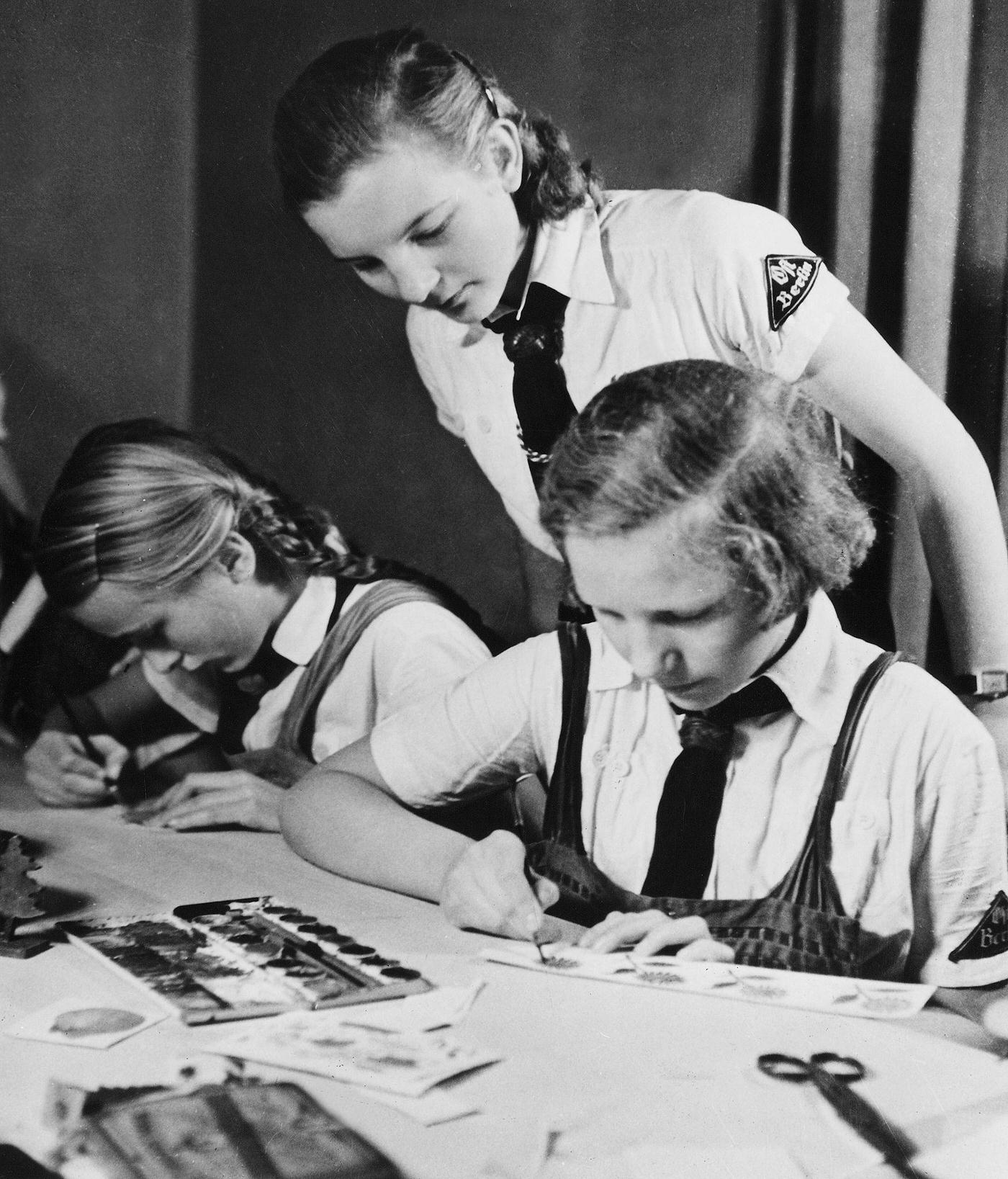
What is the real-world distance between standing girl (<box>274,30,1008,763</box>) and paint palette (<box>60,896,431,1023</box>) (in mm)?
537

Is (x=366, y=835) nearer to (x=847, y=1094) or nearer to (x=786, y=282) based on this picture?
(x=847, y=1094)

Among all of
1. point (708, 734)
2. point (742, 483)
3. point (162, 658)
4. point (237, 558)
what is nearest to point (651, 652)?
point (708, 734)

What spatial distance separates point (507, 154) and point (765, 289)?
0.41m

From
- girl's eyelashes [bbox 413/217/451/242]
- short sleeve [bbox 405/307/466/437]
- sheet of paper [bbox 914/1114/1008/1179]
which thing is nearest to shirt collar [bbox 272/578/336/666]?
short sleeve [bbox 405/307/466/437]

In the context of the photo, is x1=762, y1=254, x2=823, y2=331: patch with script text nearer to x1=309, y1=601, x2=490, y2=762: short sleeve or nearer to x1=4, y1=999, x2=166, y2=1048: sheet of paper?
x1=309, y1=601, x2=490, y2=762: short sleeve

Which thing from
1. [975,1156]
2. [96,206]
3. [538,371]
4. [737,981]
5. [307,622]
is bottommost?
[975,1156]

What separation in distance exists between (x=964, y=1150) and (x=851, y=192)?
3.81ft

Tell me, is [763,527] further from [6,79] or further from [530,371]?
[6,79]

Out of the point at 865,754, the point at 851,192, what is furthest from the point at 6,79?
the point at 865,754

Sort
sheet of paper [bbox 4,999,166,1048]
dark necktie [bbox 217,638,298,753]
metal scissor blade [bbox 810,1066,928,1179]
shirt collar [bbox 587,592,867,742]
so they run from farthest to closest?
dark necktie [bbox 217,638,298,753] → shirt collar [bbox 587,592,867,742] → sheet of paper [bbox 4,999,166,1048] → metal scissor blade [bbox 810,1066,928,1179]

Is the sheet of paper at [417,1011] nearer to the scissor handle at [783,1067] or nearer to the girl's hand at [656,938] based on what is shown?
the girl's hand at [656,938]

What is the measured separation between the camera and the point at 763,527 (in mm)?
1622

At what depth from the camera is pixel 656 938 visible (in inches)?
65.5

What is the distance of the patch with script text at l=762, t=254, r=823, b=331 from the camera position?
167cm
